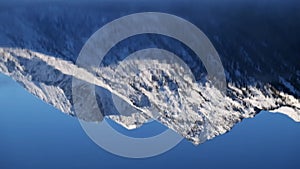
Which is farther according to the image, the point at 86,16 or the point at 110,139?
the point at 86,16

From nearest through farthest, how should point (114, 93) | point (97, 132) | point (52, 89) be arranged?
1. point (97, 132)
2. point (114, 93)
3. point (52, 89)

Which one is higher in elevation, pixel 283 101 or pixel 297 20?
pixel 297 20

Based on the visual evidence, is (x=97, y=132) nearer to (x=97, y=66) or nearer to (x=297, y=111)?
(x=97, y=66)

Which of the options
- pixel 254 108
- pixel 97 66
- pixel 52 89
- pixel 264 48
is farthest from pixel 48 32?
pixel 254 108

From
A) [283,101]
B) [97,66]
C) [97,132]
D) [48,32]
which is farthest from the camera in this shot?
[48,32]

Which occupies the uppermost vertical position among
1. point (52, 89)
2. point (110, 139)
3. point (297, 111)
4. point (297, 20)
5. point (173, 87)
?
point (52, 89)

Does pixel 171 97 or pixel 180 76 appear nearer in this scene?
pixel 171 97

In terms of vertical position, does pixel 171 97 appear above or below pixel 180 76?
below
